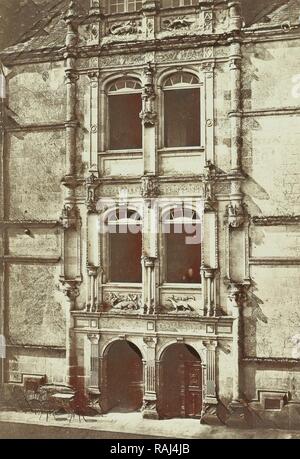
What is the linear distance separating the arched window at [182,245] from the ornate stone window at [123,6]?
5264 mm

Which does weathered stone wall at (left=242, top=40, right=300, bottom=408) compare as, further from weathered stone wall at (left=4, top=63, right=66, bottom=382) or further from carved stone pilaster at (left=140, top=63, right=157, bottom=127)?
weathered stone wall at (left=4, top=63, right=66, bottom=382)

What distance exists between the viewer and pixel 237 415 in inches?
556

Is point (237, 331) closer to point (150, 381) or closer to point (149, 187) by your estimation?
point (150, 381)

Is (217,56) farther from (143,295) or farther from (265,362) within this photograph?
(265,362)

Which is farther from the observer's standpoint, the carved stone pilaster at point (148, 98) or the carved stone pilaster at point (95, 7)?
the carved stone pilaster at point (95, 7)

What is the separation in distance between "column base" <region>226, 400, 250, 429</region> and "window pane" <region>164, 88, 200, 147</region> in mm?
6533

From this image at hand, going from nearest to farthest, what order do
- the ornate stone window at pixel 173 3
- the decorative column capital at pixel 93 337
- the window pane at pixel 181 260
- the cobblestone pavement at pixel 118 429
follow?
the cobblestone pavement at pixel 118 429 < the window pane at pixel 181 260 < the ornate stone window at pixel 173 3 < the decorative column capital at pixel 93 337

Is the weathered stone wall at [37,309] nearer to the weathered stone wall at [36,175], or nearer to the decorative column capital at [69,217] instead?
the decorative column capital at [69,217]

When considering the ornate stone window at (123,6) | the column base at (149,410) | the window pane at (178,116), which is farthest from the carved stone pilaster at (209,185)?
the column base at (149,410)

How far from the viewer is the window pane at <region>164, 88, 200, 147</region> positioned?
14.8 meters

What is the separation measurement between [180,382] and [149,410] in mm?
1108

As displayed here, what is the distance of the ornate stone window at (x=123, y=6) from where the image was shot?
15.0 m

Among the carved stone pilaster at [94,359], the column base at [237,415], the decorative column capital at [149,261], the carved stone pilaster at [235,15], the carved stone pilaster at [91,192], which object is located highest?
the carved stone pilaster at [235,15]
